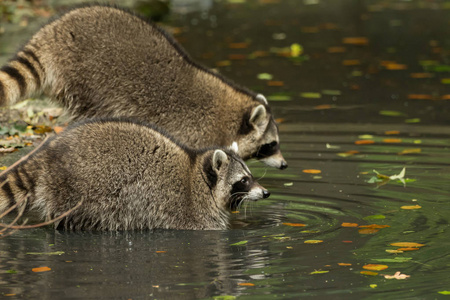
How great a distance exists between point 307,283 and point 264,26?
11.2 metres

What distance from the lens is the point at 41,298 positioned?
4781 mm

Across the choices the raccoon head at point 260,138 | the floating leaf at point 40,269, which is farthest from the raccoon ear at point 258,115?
the floating leaf at point 40,269

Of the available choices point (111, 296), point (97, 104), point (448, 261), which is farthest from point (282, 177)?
point (111, 296)

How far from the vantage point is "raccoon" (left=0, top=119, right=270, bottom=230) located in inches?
242

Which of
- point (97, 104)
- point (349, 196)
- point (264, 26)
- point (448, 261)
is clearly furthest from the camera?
point (264, 26)

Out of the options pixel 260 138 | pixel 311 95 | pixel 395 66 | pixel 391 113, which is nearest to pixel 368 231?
pixel 260 138

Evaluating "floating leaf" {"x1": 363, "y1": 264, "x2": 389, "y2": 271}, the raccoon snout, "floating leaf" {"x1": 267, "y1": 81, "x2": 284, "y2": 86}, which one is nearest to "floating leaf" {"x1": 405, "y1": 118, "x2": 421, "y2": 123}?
the raccoon snout

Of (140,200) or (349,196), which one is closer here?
(140,200)

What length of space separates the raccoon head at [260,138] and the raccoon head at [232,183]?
52.1 inches

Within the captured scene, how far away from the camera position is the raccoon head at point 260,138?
8.12 metres

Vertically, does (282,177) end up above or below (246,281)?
above

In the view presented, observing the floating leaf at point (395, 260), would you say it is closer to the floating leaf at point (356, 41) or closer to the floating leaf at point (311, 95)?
the floating leaf at point (311, 95)

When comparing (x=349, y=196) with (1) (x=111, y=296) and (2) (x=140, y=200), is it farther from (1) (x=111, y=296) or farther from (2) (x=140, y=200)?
(1) (x=111, y=296)

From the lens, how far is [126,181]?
20.8 ft
